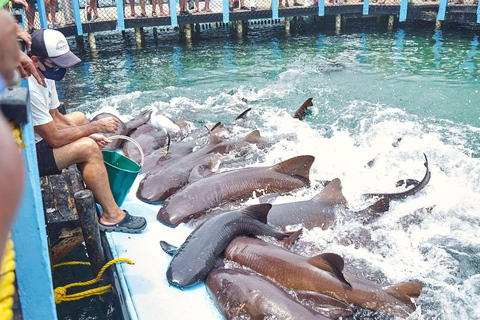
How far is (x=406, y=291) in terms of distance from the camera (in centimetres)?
389

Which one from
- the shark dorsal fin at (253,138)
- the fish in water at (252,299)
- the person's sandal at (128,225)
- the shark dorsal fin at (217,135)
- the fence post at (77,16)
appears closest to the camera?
the fish in water at (252,299)

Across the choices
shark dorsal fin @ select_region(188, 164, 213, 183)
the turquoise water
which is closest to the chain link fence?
the turquoise water

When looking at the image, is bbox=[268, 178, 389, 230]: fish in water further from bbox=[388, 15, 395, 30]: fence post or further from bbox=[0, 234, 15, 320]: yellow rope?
bbox=[388, 15, 395, 30]: fence post

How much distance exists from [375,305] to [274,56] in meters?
13.8

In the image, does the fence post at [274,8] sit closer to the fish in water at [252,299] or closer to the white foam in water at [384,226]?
the white foam in water at [384,226]

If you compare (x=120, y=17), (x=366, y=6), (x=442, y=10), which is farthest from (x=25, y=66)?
(x=442, y=10)

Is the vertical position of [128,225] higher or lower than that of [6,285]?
→ lower

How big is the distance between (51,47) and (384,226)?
4036 mm

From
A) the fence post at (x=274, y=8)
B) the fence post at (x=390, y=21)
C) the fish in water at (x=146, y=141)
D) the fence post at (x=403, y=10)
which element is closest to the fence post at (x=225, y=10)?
the fence post at (x=274, y=8)

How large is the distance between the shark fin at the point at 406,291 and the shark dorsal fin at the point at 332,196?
159 cm

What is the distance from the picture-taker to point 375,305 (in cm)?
385

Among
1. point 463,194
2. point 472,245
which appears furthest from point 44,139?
point 463,194

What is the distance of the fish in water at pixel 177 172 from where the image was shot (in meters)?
6.05

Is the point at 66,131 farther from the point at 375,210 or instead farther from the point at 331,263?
the point at 375,210
